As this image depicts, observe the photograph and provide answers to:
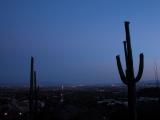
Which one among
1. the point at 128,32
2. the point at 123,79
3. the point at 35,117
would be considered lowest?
the point at 35,117

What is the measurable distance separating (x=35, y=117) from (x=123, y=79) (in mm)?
19451

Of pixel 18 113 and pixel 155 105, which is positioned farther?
pixel 18 113

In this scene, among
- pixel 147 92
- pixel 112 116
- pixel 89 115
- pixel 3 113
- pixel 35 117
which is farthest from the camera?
pixel 147 92

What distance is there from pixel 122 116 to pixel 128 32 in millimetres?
14933

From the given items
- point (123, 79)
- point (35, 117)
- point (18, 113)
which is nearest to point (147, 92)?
point (18, 113)

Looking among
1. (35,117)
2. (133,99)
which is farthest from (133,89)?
(35,117)

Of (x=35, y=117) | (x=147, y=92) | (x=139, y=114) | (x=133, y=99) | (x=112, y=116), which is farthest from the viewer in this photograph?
(x=147, y=92)

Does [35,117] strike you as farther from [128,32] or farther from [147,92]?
[147,92]

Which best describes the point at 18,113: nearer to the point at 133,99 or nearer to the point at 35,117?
the point at 35,117

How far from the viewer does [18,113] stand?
41.6 metres

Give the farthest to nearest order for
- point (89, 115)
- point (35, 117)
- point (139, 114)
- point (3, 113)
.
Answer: point (3, 113)
point (35, 117)
point (139, 114)
point (89, 115)

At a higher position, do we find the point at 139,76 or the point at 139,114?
the point at 139,76

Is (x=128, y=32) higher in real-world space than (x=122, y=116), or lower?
higher

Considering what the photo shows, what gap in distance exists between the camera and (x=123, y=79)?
16828mm
